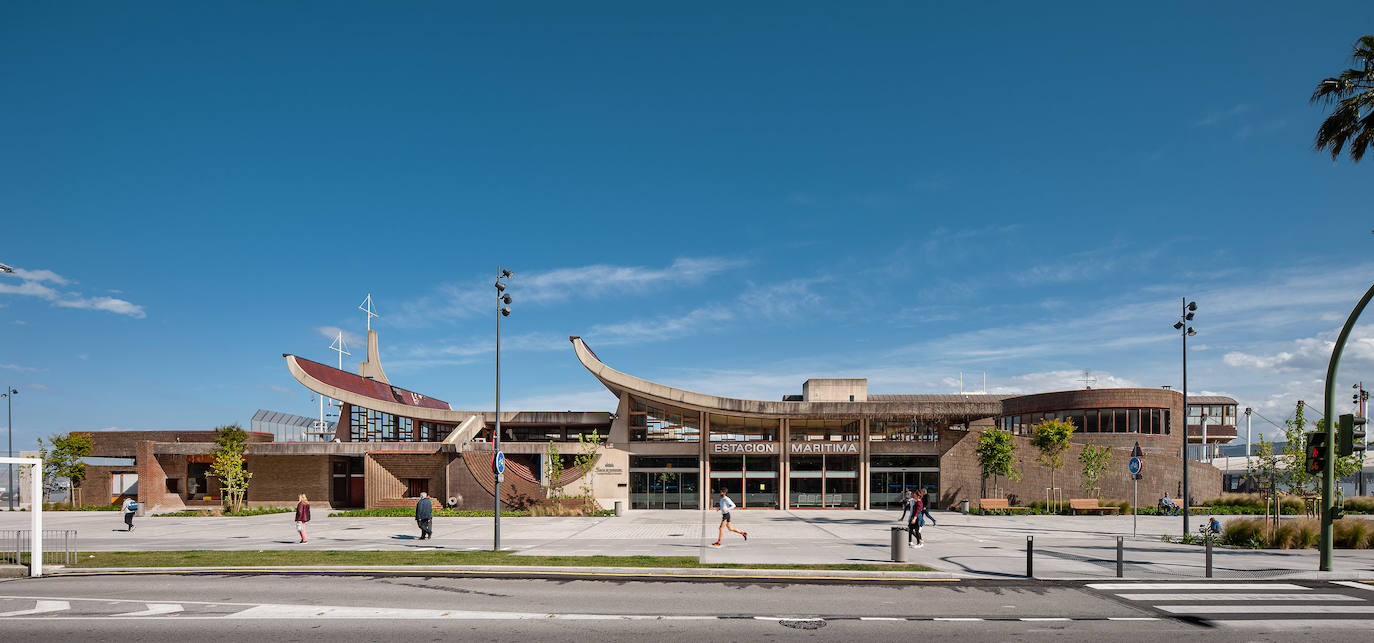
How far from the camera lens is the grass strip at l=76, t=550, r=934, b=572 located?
1792cm

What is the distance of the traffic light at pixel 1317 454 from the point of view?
1772cm

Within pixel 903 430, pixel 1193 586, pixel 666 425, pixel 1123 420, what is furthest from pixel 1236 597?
pixel 1123 420

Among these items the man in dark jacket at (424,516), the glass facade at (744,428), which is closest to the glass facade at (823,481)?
the glass facade at (744,428)

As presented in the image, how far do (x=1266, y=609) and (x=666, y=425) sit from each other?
32.2 m

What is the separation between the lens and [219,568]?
18.1 meters

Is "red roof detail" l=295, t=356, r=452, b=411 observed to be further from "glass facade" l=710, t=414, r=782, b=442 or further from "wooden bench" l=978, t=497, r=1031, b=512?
"wooden bench" l=978, t=497, r=1031, b=512

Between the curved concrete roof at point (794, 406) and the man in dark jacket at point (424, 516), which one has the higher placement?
the curved concrete roof at point (794, 406)

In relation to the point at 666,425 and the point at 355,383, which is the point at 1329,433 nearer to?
the point at 666,425

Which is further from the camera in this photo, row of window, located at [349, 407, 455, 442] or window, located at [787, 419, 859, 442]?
row of window, located at [349, 407, 455, 442]

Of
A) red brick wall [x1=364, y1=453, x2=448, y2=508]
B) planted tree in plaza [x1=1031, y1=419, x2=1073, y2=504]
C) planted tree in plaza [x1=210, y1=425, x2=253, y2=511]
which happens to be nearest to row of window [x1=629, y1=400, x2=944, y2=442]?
planted tree in plaza [x1=1031, y1=419, x2=1073, y2=504]

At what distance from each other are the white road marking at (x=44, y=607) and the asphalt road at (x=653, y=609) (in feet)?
0.12

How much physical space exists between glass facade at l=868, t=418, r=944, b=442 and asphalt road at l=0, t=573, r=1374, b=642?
26.4m

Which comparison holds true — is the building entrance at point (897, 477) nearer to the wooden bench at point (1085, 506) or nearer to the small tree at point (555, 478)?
the wooden bench at point (1085, 506)

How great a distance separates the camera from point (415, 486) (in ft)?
143
